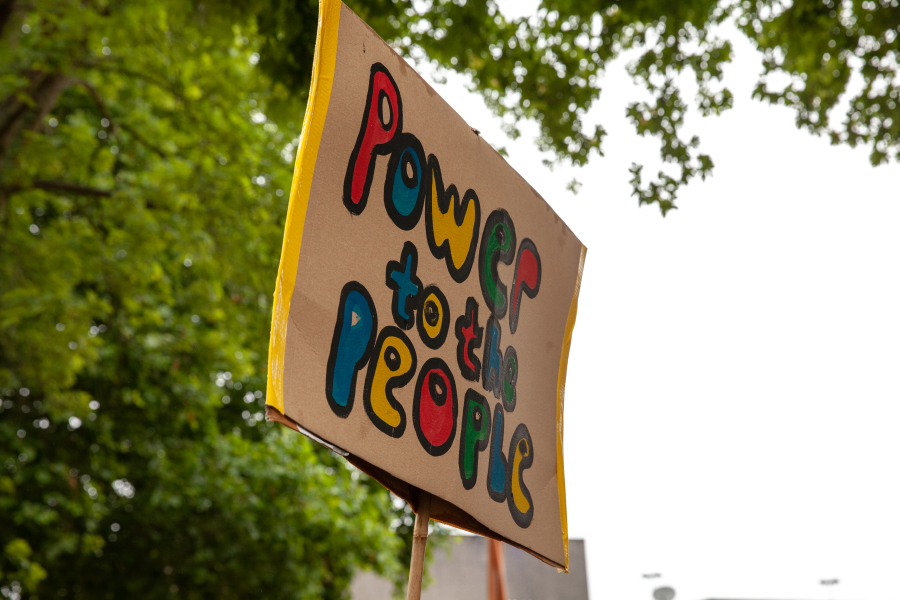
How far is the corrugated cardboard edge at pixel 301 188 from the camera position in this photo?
3.68 ft

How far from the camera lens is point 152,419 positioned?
664 cm

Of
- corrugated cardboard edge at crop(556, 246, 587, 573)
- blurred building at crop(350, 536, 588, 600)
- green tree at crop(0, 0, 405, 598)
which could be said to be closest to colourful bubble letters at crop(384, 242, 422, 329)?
corrugated cardboard edge at crop(556, 246, 587, 573)

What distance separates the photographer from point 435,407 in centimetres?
145

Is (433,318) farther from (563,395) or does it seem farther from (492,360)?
(563,395)

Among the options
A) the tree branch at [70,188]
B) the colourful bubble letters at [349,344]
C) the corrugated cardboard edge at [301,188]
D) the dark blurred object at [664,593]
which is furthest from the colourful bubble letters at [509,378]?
the dark blurred object at [664,593]

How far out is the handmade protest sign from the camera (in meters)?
1.22

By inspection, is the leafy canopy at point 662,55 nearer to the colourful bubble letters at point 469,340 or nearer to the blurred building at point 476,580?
the colourful bubble letters at point 469,340

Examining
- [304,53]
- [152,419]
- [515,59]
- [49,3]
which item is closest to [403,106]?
[304,53]

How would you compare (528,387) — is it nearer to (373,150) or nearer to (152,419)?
(373,150)

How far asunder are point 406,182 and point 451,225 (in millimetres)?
160

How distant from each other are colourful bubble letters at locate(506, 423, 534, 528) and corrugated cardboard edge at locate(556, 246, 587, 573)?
126mm

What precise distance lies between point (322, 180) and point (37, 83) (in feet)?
18.1

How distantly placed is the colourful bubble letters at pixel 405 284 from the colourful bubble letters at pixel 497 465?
1.15ft

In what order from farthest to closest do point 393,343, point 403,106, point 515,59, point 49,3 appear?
1. point 49,3
2. point 515,59
3. point 403,106
4. point 393,343
